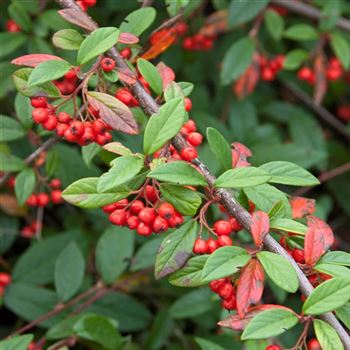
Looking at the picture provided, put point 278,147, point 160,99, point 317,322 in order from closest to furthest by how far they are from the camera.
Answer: point 317,322 < point 160,99 < point 278,147

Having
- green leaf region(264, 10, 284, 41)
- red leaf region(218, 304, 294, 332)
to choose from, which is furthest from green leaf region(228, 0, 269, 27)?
red leaf region(218, 304, 294, 332)

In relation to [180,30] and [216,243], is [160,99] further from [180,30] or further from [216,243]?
[180,30]

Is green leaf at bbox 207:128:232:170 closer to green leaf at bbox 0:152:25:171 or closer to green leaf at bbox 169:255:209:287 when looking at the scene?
green leaf at bbox 169:255:209:287

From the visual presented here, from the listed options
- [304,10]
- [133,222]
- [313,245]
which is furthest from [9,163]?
[304,10]

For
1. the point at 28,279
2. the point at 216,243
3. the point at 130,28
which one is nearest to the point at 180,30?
the point at 130,28

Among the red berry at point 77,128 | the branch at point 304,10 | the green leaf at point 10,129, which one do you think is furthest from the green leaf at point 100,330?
the branch at point 304,10

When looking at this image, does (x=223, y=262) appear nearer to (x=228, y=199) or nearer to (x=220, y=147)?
(x=228, y=199)
